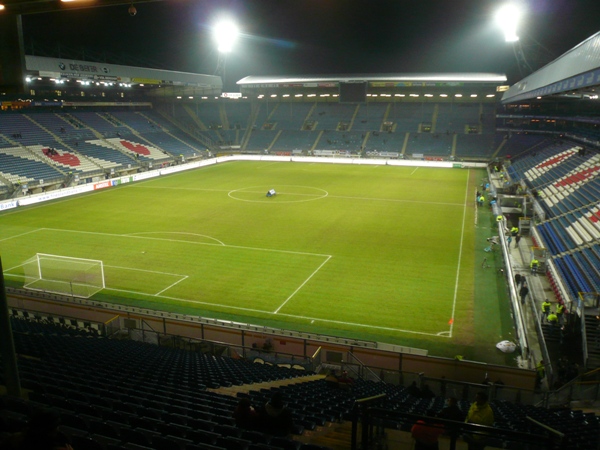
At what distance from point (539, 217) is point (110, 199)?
32.9m

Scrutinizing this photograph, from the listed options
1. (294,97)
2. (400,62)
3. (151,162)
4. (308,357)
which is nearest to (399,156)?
(400,62)

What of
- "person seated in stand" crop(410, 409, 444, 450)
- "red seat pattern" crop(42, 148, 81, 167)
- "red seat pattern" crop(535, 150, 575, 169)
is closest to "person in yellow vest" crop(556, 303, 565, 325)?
"person seated in stand" crop(410, 409, 444, 450)

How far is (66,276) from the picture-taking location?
20828mm

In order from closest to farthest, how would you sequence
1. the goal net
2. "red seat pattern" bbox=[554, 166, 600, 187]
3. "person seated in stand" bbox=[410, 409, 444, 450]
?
"person seated in stand" bbox=[410, 409, 444, 450], the goal net, "red seat pattern" bbox=[554, 166, 600, 187]

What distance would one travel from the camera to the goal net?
66.7 ft

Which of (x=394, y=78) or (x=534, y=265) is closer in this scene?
(x=534, y=265)

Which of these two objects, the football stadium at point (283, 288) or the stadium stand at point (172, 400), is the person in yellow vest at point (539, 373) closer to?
the football stadium at point (283, 288)

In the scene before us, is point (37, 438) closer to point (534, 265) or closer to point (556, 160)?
point (534, 265)

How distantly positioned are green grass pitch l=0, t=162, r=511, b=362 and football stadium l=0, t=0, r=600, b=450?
0.49 feet

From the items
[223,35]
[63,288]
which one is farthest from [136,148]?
[63,288]

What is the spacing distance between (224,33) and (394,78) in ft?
79.0

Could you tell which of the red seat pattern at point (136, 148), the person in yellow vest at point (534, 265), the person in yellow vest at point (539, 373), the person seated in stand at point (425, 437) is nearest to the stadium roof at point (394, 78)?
the red seat pattern at point (136, 148)

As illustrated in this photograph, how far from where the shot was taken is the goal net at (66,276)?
20328 mm

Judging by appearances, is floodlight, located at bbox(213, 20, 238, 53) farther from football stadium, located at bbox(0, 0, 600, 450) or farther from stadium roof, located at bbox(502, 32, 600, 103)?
stadium roof, located at bbox(502, 32, 600, 103)
